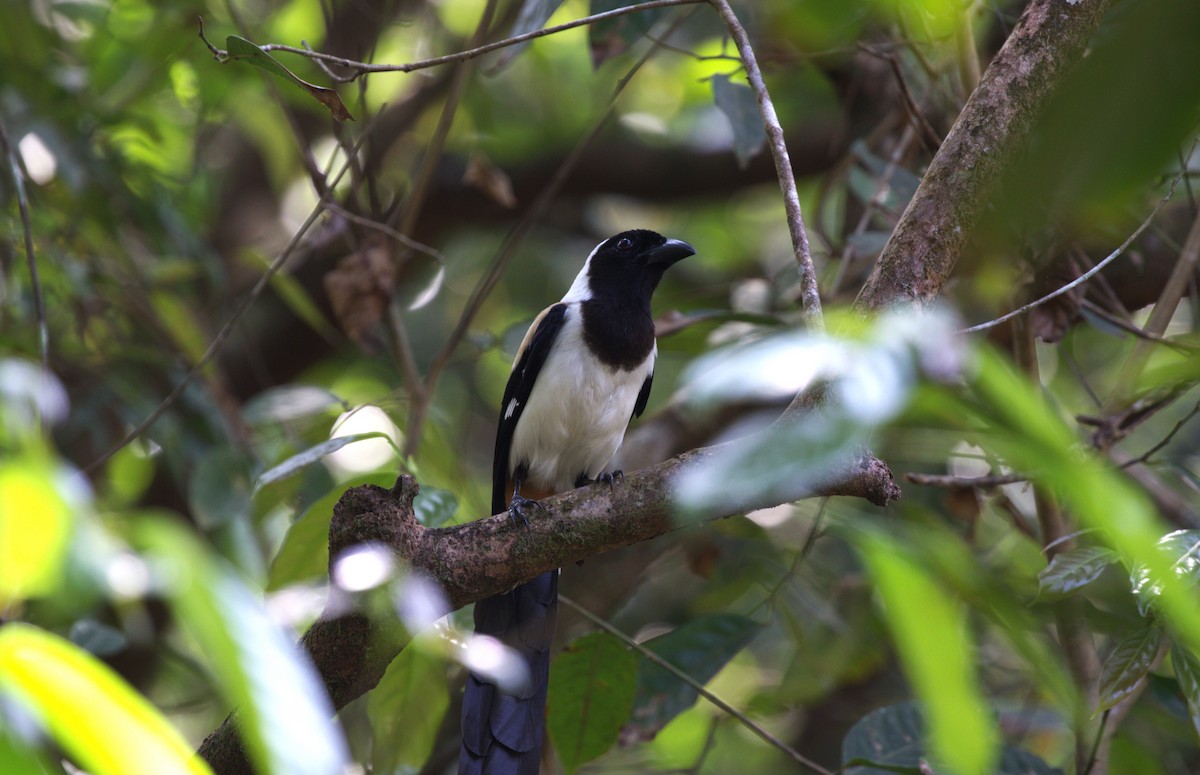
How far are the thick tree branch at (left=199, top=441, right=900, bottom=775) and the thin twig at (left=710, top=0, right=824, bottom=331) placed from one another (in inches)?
13.6

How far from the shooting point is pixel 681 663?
127 inches

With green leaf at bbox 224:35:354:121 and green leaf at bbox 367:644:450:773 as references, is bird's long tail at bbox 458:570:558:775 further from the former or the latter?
green leaf at bbox 224:35:354:121

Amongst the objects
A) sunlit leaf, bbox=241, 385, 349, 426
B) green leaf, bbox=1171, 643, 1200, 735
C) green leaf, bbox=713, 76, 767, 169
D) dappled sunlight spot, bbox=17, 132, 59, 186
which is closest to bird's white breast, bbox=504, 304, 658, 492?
sunlit leaf, bbox=241, 385, 349, 426

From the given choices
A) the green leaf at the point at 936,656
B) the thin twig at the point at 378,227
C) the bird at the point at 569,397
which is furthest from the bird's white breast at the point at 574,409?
the green leaf at the point at 936,656

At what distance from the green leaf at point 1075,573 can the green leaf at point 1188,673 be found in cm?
20

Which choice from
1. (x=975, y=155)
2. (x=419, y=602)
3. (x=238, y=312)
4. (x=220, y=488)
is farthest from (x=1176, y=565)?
(x=220, y=488)

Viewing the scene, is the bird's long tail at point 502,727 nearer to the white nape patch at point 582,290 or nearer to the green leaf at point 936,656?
the white nape patch at point 582,290

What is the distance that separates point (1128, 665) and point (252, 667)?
6.52ft

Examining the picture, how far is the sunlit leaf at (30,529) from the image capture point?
0.68m

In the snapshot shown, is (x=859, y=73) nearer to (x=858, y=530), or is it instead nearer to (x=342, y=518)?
(x=342, y=518)

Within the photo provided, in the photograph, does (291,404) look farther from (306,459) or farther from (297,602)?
(306,459)

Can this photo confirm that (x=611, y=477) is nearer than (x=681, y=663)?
Yes

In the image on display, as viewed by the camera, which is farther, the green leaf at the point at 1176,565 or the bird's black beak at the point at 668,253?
the bird's black beak at the point at 668,253

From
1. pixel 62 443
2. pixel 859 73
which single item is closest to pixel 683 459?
pixel 859 73
